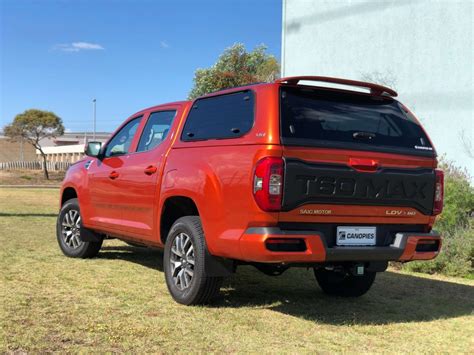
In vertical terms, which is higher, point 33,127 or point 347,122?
point 33,127

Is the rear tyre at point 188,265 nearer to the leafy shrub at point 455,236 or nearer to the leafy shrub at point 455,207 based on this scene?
the leafy shrub at point 455,236

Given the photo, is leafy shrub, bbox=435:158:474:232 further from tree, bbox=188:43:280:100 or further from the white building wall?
tree, bbox=188:43:280:100

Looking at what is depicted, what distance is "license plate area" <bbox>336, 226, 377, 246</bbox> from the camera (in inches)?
191

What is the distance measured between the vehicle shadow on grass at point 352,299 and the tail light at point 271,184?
1399 millimetres

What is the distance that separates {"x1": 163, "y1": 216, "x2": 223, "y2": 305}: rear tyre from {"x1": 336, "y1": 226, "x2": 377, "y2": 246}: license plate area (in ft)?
4.03

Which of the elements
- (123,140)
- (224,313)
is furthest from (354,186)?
(123,140)

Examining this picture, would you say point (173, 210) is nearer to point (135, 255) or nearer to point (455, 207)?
point (135, 255)

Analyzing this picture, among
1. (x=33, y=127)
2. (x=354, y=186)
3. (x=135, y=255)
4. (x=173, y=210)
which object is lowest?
(x=135, y=255)

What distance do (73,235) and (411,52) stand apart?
32.4ft

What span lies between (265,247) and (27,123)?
4866cm

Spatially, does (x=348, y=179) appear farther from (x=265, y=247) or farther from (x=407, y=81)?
(x=407, y=81)

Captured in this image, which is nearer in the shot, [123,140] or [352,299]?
[352,299]

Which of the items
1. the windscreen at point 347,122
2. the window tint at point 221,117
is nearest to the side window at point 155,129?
the window tint at point 221,117

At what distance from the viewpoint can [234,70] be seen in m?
29.5
